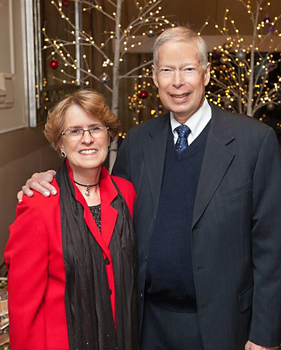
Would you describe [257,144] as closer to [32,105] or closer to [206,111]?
[206,111]

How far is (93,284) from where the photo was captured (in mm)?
1699

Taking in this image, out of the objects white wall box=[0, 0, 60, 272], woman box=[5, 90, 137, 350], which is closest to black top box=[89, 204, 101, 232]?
woman box=[5, 90, 137, 350]

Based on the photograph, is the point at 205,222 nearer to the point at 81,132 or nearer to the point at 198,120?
the point at 198,120

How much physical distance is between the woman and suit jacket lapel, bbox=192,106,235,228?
12.1 inches

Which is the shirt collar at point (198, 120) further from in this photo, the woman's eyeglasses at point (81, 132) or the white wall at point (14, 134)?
the white wall at point (14, 134)

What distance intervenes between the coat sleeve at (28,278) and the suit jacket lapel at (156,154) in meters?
0.45

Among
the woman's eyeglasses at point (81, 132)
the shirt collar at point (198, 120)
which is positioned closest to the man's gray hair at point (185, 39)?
the shirt collar at point (198, 120)

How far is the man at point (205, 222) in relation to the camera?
5.63 feet

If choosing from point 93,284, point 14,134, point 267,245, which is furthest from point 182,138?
point 14,134

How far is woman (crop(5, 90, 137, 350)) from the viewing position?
5.37 feet

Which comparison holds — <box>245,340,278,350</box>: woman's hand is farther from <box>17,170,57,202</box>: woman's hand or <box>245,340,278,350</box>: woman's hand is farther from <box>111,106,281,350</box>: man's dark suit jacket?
<box>17,170,57,202</box>: woman's hand

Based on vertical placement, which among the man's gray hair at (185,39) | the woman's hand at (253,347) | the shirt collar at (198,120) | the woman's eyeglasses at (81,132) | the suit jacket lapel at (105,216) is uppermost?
the man's gray hair at (185,39)

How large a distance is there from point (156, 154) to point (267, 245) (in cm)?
54

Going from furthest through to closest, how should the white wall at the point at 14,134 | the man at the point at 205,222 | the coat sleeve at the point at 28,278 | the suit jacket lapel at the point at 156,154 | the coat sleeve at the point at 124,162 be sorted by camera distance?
the white wall at the point at 14,134 < the coat sleeve at the point at 124,162 < the suit jacket lapel at the point at 156,154 < the man at the point at 205,222 < the coat sleeve at the point at 28,278
